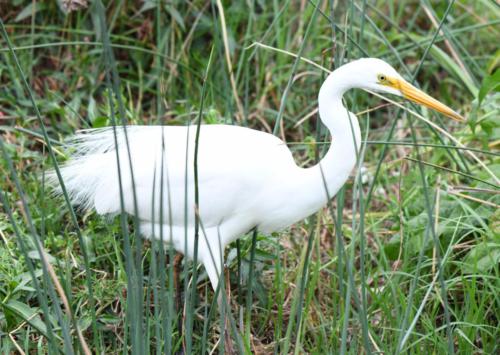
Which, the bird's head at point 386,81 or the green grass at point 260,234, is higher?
the bird's head at point 386,81

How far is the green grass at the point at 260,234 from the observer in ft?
5.44

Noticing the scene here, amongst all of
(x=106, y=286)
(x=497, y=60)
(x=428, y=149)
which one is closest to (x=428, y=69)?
(x=497, y=60)

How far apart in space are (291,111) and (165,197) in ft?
3.94

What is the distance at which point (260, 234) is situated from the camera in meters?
2.41

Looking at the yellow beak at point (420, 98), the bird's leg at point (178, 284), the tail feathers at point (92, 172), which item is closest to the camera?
the yellow beak at point (420, 98)

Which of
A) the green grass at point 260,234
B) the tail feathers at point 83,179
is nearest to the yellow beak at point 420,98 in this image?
the green grass at point 260,234

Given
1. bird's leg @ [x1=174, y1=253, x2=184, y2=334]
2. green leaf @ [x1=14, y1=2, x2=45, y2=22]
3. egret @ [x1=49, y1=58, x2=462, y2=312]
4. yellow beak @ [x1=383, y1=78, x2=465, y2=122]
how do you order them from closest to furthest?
yellow beak @ [x1=383, y1=78, x2=465, y2=122] → egret @ [x1=49, y1=58, x2=462, y2=312] → bird's leg @ [x1=174, y1=253, x2=184, y2=334] → green leaf @ [x1=14, y1=2, x2=45, y2=22]

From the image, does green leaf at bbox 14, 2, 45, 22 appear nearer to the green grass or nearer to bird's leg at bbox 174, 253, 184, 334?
the green grass

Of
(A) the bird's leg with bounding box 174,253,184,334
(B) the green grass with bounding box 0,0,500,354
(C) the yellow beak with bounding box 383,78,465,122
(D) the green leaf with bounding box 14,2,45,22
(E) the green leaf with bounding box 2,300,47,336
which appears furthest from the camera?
(D) the green leaf with bounding box 14,2,45,22

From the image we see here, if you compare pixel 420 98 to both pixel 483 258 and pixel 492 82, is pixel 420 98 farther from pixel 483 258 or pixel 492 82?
pixel 483 258

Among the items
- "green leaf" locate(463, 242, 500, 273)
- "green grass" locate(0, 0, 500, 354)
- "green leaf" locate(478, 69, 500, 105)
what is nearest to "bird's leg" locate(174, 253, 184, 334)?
"green grass" locate(0, 0, 500, 354)

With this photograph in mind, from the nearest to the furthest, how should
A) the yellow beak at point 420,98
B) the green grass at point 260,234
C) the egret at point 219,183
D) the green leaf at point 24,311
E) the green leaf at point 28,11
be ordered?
the green grass at point 260,234
the yellow beak at point 420,98
the green leaf at point 24,311
the egret at point 219,183
the green leaf at point 28,11

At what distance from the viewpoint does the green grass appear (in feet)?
5.44

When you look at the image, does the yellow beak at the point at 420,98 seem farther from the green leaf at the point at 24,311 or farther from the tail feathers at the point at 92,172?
the green leaf at the point at 24,311
